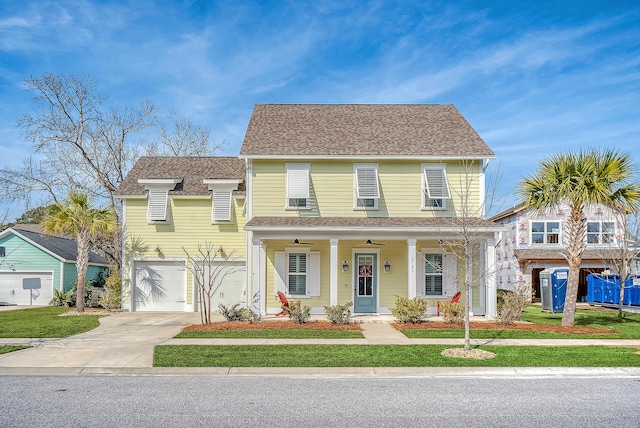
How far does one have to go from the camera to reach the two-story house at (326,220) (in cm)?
1933

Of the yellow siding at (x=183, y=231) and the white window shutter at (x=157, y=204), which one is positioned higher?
the white window shutter at (x=157, y=204)

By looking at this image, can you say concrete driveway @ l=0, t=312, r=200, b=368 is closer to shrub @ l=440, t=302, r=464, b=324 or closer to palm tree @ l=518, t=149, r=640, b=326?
shrub @ l=440, t=302, r=464, b=324

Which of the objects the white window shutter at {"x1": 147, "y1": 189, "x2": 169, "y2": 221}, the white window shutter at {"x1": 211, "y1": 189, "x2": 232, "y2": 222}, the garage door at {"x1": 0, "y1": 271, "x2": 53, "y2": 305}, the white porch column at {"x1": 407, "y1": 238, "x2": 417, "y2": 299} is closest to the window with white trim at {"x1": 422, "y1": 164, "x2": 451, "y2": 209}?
the white porch column at {"x1": 407, "y1": 238, "x2": 417, "y2": 299}

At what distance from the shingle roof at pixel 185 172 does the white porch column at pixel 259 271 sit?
4.19 meters

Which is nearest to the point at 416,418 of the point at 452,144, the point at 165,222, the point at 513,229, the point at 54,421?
the point at 54,421

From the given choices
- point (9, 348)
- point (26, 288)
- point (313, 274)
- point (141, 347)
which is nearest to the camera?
point (9, 348)

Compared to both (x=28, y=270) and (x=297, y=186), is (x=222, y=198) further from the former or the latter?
(x=28, y=270)

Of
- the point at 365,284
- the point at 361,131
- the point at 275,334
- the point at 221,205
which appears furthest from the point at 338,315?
the point at 361,131

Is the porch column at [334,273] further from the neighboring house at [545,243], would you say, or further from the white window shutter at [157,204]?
the neighboring house at [545,243]

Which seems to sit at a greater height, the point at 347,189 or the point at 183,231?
the point at 347,189

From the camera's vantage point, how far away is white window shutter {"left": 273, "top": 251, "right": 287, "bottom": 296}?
68.1 feet

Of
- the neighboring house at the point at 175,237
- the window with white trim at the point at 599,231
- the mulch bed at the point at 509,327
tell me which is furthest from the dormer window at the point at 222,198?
the window with white trim at the point at 599,231

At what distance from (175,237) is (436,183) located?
10895mm

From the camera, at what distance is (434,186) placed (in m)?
20.7
